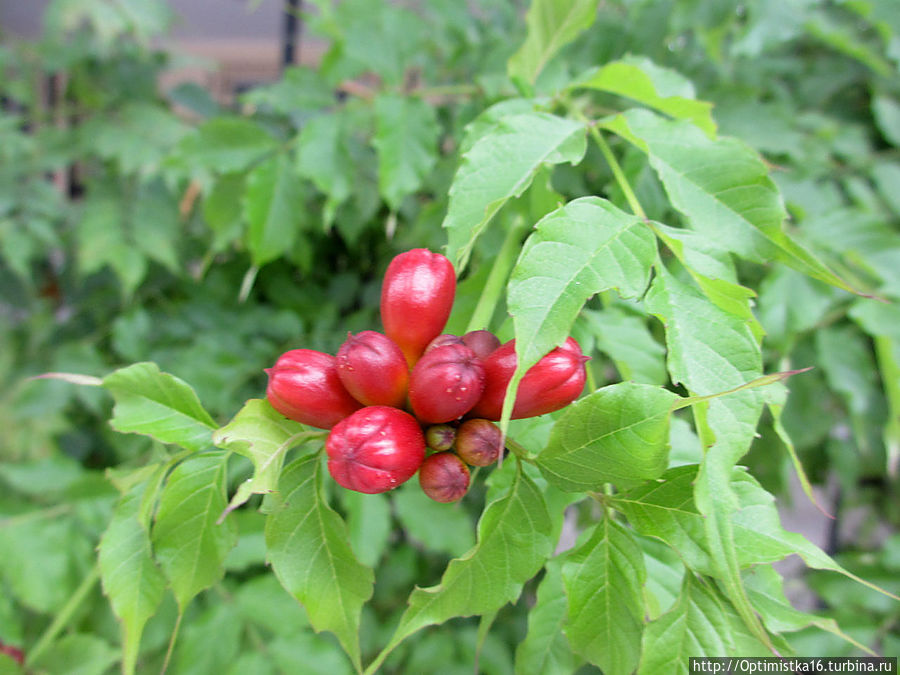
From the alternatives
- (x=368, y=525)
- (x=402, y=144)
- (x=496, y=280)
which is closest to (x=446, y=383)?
(x=496, y=280)

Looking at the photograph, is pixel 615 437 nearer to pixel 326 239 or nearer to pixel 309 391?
pixel 309 391

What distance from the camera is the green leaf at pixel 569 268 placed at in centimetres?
25

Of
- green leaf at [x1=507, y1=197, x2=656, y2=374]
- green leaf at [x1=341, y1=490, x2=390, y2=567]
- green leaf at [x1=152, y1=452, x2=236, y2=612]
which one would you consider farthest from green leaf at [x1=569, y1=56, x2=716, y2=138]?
green leaf at [x1=341, y1=490, x2=390, y2=567]

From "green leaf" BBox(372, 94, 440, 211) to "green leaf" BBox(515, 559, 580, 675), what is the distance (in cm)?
39

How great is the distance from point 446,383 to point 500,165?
14cm

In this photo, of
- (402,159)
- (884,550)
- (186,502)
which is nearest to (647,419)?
(186,502)

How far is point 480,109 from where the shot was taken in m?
0.63

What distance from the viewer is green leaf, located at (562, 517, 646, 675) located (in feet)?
0.90

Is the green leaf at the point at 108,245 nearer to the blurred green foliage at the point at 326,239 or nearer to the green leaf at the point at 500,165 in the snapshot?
the blurred green foliage at the point at 326,239

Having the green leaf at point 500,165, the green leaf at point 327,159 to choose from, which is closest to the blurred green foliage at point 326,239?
the green leaf at point 327,159

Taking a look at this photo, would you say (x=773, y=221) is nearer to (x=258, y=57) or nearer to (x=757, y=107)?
(x=757, y=107)

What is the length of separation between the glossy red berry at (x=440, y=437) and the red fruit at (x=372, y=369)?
2 cm

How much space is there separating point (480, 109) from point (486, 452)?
1.54ft

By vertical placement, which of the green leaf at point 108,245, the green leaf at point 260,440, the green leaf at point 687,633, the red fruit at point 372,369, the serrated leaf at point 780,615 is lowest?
the green leaf at point 108,245
